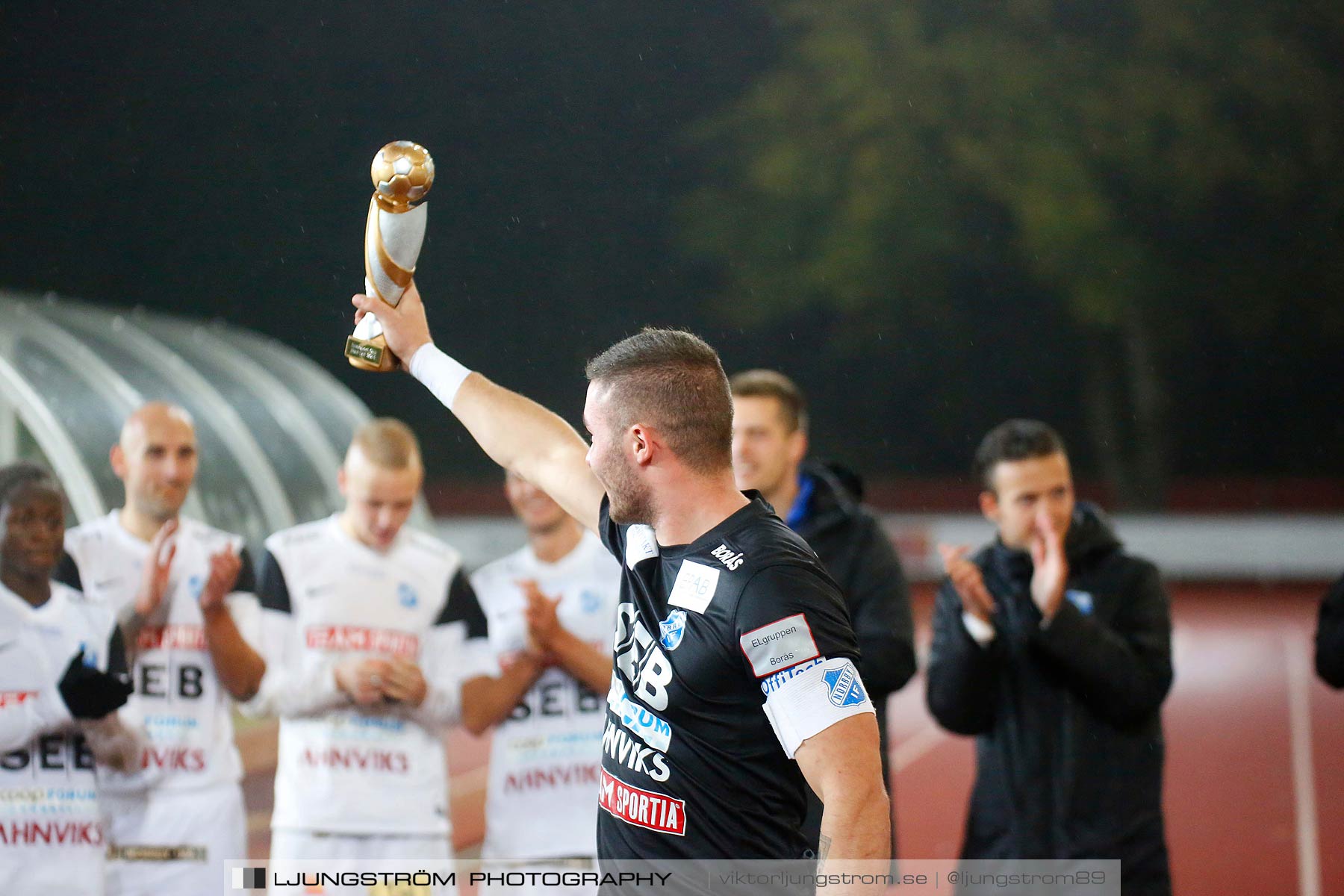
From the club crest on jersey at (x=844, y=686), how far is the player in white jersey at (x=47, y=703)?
2.82m

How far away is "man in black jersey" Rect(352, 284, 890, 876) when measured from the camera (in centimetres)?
229

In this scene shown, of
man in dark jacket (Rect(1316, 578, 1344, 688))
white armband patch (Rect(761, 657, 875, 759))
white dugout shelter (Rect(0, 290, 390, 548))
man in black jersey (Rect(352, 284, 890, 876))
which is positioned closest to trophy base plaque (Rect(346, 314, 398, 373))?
man in black jersey (Rect(352, 284, 890, 876))

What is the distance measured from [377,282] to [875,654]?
2.01 metres

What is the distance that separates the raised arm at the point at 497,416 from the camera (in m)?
3.06

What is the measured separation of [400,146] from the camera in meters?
2.98

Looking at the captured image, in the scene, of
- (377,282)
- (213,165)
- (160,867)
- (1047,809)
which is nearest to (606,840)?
(377,282)

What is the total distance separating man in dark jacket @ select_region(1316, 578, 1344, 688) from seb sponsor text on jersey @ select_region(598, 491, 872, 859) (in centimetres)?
272

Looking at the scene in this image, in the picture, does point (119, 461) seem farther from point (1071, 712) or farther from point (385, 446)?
point (1071, 712)

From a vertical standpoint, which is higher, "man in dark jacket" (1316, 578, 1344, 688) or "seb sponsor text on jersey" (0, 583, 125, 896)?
"man in dark jacket" (1316, 578, 1344, 688)

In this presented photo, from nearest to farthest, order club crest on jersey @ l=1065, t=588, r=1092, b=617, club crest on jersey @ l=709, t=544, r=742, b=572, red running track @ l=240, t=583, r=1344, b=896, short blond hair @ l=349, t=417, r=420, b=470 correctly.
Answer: club crest on jersey @ l=709, t=544, r=742, b=572 → club crest on jersey @ l=1065, t=588, r=1092, b=617 → short blond hair @ l=349, t=417, r=420, b=470 → red running track @ l=240, t=583, r=1344, b=896

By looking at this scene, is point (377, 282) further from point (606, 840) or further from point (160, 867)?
point (160, 867)

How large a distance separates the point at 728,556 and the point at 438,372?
1020 millimetres

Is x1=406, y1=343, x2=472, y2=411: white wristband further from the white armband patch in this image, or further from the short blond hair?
the short blond hair

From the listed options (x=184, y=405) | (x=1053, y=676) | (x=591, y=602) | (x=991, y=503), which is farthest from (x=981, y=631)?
(x=184, y=405)
